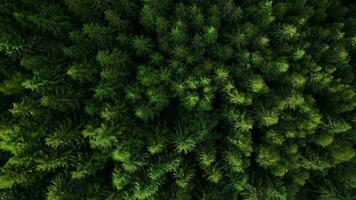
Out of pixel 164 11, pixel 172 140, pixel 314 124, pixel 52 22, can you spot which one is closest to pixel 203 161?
pixel 172 140

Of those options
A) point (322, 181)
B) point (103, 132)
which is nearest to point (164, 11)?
point (103, 132)

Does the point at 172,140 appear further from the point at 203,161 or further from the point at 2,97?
the point at 2,97

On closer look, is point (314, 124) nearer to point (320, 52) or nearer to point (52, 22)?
point (320, 52)

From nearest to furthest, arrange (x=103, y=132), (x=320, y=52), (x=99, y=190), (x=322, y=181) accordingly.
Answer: (x=103, y=132) < (x=99, y=190) < (x=320, y=52) < (x=322, y=181)

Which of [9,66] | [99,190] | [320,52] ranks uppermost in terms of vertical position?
[320,52]

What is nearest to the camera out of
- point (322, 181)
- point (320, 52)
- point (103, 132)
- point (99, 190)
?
point (103, 132)

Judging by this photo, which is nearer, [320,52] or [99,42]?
[99,42]

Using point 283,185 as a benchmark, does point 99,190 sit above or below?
below
